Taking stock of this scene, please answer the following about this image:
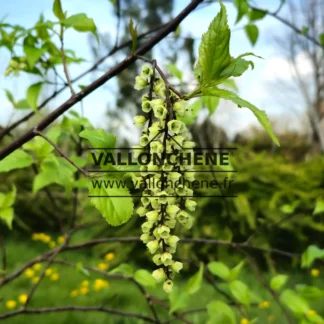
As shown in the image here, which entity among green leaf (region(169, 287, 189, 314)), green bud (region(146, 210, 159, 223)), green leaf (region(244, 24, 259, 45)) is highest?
green leaf (region(244, 24, 259, 45))

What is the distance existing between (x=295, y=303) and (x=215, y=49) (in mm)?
914

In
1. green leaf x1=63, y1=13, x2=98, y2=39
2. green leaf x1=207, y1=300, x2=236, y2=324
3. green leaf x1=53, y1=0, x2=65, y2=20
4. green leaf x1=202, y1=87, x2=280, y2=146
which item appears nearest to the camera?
green leaf x1=202, y1=87, x2=280, y2=146

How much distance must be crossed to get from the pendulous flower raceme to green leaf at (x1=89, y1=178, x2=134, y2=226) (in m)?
0.03

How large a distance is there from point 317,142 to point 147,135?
16.3 meters

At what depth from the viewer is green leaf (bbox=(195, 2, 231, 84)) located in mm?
471

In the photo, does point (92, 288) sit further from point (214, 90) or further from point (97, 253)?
point (214, 90)

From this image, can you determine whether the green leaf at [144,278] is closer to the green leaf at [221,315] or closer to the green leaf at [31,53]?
the green leaf at [221,315]

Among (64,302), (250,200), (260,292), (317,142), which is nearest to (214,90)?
(64,302)

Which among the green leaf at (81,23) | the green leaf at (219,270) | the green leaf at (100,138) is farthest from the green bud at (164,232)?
the green leaf at (219,270)

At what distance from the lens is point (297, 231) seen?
4234mm

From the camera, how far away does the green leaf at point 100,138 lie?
59 centimetres

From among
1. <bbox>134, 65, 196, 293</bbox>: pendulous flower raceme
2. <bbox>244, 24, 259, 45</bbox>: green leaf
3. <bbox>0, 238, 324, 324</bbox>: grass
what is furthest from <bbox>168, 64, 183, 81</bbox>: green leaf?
<bbox>0, 238, 324, 324</bbox>: grass

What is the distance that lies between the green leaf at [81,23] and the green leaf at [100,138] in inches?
17.0

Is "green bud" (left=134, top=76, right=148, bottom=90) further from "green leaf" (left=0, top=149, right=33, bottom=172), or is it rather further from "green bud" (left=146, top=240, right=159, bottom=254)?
"green leaf" (left=0, top=149, right=33, bottom=172)
